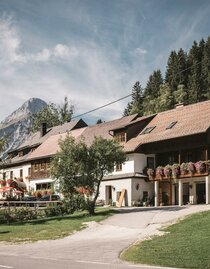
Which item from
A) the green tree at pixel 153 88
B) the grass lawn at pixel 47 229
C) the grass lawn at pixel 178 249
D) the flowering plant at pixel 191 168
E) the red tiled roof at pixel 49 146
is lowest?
the grass lawn at pixel 47 229

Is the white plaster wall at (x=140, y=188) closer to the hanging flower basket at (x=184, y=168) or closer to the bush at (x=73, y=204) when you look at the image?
the hanging flower basket at (x=184, y=168)

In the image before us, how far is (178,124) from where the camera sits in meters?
47.3

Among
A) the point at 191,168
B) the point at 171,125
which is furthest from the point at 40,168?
the point at 191,168

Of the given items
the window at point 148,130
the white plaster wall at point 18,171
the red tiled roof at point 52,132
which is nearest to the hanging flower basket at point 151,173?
the window at point 148,130

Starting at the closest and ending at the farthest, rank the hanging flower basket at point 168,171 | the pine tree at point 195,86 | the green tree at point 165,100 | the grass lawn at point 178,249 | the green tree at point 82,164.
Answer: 1. the grass lawn at point 178,249
2. the green tree at point 82,164
3. the hanging flower basket at point 168,171
4. the green tree at point 165,100
5. the pine tree at point 195,86

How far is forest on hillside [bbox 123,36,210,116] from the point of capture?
117062mm

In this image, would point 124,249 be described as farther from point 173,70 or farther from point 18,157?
point 173,70

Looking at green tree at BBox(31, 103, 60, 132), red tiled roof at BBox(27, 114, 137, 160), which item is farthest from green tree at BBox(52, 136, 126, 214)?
green tree at BBox(31, 103, 60, 132)

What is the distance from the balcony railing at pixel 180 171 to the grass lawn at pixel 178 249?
1519 centimetres

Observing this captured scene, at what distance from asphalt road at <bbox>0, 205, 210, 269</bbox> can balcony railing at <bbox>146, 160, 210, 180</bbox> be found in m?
6.86

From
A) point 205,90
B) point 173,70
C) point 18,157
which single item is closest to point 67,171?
point 18,157

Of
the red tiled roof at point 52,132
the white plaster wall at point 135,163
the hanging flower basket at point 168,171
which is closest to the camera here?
the hanging flower basket at point 168,171

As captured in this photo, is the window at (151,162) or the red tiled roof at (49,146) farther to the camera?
the red tiled roof at (49,146)

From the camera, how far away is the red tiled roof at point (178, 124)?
143 feet
